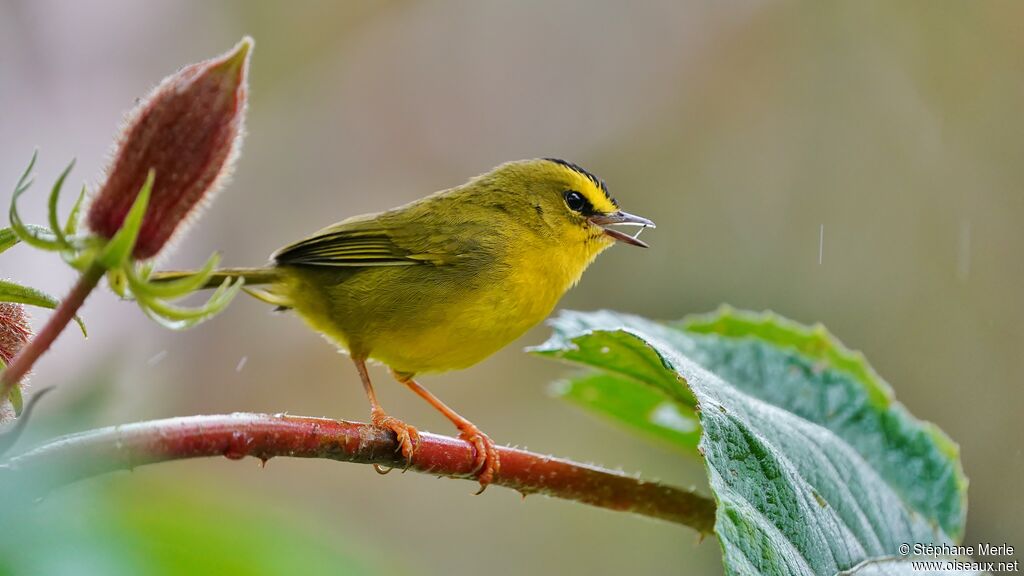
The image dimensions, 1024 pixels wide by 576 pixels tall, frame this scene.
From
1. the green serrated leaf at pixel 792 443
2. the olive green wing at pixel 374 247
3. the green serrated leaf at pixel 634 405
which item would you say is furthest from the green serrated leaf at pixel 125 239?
the olive green wing at pixel 374 247

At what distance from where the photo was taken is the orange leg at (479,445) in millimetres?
2621

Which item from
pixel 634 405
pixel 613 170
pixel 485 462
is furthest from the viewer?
pixel 613 170

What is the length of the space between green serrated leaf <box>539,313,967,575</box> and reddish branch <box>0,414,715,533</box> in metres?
0.35

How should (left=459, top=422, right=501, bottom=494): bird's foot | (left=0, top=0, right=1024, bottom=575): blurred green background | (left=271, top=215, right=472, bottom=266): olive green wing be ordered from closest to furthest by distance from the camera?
(left=459, top=422, right=501, bottom=494): bird's foot → (left=271, top=215, right=472, bottom=266): olive green wing → (left=0, top=0, right=1024, bottom=575): blurred green background

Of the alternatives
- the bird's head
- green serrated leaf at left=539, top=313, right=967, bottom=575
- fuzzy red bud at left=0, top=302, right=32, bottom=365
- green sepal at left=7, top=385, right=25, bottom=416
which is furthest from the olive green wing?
green sepal at left=7, top=385, right=25, bottom=416

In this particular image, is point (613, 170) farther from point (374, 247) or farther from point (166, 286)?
point (166, 286)

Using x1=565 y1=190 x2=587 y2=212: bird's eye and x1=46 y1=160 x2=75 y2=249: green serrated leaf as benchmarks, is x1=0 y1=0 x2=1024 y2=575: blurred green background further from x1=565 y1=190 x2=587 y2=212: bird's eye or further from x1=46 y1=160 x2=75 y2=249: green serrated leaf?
x1=46 y1=160 x2=75 y2=249: green serrated leaf

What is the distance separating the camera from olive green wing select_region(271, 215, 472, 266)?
431 cm

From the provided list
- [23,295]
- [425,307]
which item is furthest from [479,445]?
[23,295]

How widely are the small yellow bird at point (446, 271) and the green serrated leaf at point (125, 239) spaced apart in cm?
225

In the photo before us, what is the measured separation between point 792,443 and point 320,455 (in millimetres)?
1279

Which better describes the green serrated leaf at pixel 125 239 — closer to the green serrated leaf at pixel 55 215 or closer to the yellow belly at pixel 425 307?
the green serrated leaf at pixel 55 215

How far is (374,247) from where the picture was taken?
4.43 meters

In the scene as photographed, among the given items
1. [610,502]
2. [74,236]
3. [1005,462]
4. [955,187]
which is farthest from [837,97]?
[74,236]
